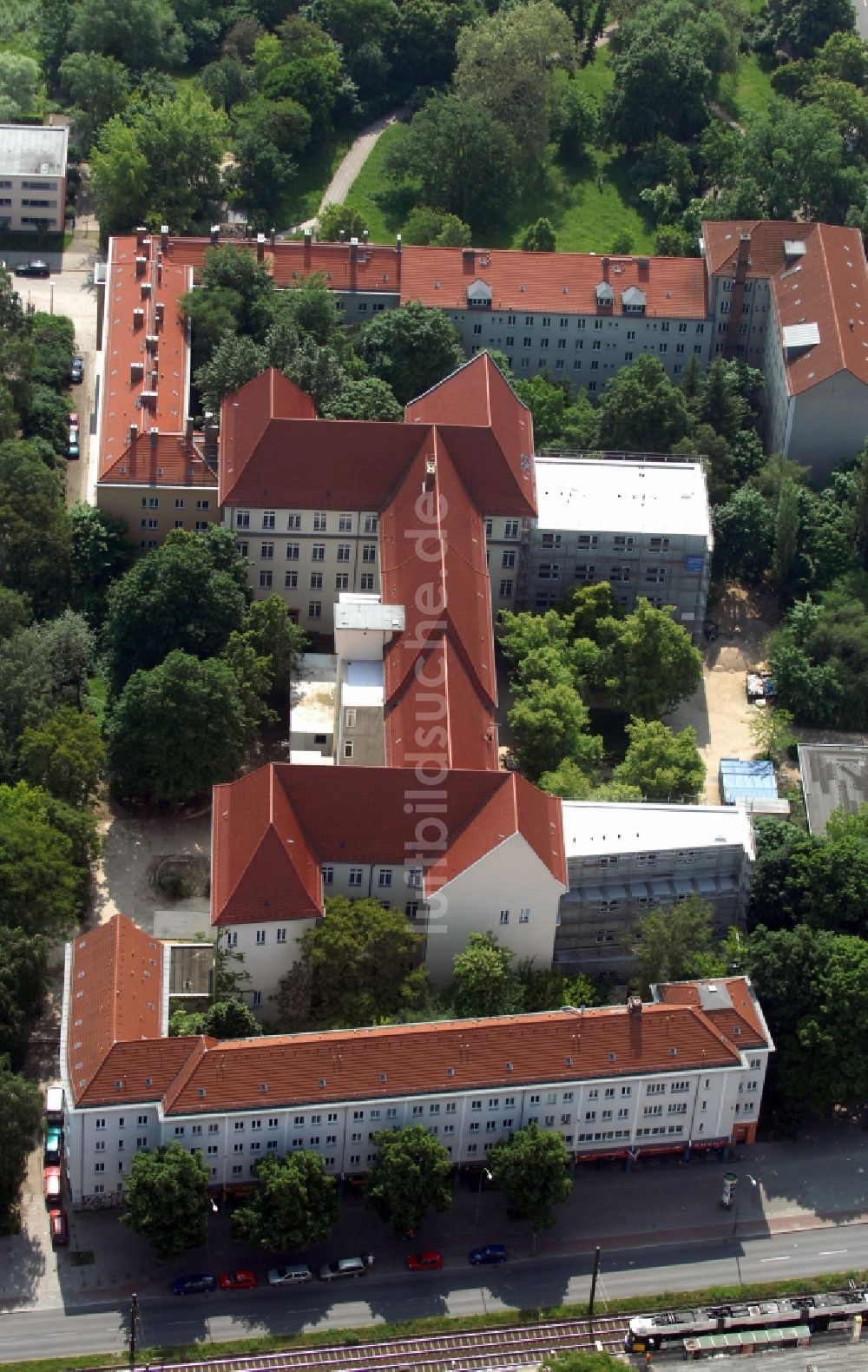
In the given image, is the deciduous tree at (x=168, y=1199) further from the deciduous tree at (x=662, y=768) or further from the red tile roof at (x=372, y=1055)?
the deciduous tree at (x=662, y=768)

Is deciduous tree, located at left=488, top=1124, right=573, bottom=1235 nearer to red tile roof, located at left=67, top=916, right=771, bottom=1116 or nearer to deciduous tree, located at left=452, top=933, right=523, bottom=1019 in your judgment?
red tile roof, located at left=67, top=916, right=771, bottom=1116

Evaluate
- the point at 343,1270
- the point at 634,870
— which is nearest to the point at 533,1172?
the point at 343,1270

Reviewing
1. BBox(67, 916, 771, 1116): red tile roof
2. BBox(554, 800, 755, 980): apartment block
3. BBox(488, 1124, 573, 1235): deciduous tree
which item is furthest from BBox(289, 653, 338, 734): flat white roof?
BBox(488, 1124, 573, 1235): deciduous tree

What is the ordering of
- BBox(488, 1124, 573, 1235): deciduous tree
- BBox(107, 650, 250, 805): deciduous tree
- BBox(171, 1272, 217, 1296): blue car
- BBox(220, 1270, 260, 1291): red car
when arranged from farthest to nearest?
BBox(107, 650, 250, 805): deciduous tree
BBox(488, 1124, 573, 1235): deciduous tree
BBox(220, 1270, 260, 1291): red car
BBox(171, 1272, 217, 1296): blue car

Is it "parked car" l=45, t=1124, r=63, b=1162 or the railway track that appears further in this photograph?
"parked car" l=45, t=1124, r=63, b=1162

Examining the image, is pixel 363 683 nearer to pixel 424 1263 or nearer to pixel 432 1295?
pixel 424 1263

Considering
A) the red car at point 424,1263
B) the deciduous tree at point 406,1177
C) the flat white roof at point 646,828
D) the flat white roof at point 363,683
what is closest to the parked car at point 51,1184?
the deciduous tree at point 406,1177

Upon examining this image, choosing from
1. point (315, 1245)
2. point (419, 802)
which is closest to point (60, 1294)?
point (315, 1245)
